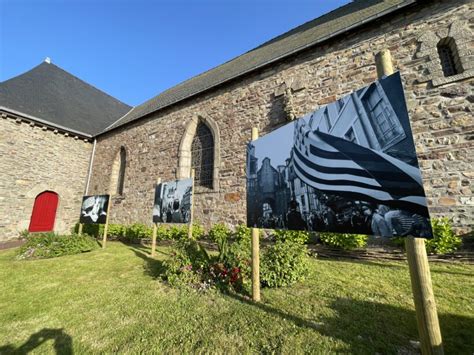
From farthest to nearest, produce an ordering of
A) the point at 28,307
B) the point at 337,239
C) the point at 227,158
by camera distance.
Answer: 1. the point at 227,158
2. the point at 337,239
3. the point at 28,307

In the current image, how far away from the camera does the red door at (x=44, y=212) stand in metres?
11.1

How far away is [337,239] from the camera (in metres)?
5.44

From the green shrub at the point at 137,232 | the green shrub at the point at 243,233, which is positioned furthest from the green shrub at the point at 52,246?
the green shrub at the point at 243,233

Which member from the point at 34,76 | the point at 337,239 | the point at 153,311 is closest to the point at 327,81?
the point at 337,239

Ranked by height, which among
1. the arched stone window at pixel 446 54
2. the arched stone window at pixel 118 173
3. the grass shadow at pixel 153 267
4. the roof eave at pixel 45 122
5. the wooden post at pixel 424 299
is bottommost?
the grass shadow at pixel 153 267

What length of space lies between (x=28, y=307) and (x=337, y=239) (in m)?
6.34

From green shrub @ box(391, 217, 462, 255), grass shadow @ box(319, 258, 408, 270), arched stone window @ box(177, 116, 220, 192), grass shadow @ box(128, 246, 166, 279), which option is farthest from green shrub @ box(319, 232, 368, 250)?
arched stone window @ box(177, 116, 220, 192)

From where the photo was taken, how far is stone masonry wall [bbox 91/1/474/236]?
491 centimetres

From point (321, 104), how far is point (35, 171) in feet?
46.9

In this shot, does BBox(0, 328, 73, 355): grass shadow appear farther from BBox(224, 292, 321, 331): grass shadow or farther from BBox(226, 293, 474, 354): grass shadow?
BBox(226, 293, 474, 354): grass shadow

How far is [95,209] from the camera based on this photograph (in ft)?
28.4

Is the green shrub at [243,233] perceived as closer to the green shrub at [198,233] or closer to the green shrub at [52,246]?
the green shrub at [198,233]

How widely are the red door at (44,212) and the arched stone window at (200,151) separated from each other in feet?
27.6

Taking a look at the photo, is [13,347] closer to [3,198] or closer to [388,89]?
[388,89]
